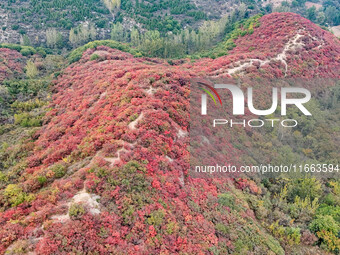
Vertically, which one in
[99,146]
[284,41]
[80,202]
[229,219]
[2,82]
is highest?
[284,41]

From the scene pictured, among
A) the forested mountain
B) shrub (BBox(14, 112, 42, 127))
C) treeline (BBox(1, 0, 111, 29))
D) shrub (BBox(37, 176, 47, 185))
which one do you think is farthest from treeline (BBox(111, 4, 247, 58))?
shrub (BBox(37, 176, 47, 185))

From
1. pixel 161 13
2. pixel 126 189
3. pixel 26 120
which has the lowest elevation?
pixel 126 189

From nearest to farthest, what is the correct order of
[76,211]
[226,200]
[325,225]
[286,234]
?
[76,211] < [286,234] < [226,200] < [325,225]

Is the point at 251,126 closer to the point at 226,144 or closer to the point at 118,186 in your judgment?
the point at 226,144

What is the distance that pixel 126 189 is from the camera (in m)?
15.8

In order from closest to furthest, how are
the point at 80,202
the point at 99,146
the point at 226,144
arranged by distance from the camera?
the point at 80,202, the point at 99,146, the point at 226,144

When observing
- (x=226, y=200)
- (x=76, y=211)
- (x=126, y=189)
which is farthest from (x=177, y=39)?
(x=76, y=211)

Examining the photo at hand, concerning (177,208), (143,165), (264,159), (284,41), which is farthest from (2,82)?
(284,41)

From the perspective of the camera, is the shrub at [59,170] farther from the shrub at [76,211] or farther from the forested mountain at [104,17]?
the forested mountain at [104,17]

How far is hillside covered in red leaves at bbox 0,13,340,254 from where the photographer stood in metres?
13.1

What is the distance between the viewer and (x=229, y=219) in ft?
60.6

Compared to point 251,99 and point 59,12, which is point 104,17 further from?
point 251,99

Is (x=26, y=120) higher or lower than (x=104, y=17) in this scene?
lower

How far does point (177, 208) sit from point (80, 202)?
6.68 metres
